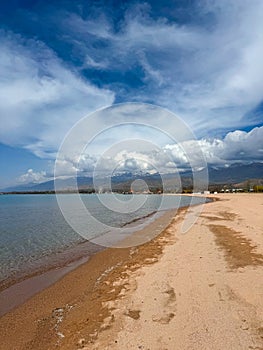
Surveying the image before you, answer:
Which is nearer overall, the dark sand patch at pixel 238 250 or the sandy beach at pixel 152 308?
the sandy beach at pixel 152 308

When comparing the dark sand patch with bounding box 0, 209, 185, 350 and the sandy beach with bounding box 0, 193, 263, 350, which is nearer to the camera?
the sandy beach with bounding box 0, 193, 263, 350

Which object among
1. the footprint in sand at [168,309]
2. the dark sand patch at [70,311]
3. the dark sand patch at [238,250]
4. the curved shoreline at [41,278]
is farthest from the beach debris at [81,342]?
the dark sand patch at [238,250]

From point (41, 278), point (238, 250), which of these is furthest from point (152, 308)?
point (238, 250)

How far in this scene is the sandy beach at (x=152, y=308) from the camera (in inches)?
204

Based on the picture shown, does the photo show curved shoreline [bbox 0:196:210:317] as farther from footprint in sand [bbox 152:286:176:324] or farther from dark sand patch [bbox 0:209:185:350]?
footprint in sand [bbox 152:286:176:324]

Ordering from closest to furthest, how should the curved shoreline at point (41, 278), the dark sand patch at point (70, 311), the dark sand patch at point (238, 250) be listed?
1. the dark sand patch at point (70, 311)
2. the curved shoreline at point (41, 278)
3. the dark sand patch at point (238, 250)

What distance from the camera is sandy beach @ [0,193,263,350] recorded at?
17.0ft

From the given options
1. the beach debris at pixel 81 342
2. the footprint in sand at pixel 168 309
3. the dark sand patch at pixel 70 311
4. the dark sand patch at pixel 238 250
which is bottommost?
the dark sand patch at pixel 70 311

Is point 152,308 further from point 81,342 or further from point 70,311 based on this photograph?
point 70,311

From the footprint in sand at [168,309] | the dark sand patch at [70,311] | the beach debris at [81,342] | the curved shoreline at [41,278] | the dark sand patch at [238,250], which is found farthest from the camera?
the dark sand patch at [238,250]

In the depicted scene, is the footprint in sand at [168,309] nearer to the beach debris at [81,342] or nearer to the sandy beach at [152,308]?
the sandy beach at [152,308]

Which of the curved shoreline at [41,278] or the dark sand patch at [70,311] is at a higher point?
the dark sand patch at [70,311]

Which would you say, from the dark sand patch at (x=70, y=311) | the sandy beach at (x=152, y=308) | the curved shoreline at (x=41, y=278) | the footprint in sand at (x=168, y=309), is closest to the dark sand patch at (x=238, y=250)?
the sandy beach at (x=152, y=308)

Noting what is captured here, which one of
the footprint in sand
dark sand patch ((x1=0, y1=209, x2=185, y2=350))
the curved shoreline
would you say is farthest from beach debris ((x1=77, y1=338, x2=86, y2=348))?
the curved shoreline
